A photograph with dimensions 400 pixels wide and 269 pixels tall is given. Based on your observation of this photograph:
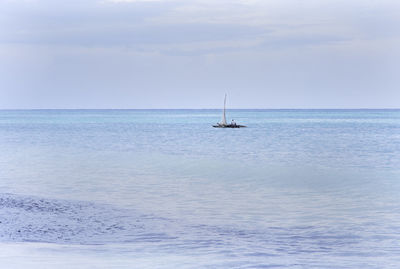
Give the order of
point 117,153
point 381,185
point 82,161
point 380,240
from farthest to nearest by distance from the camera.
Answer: point 117,153 → point 82,161 → point 381,185 → point 380,240

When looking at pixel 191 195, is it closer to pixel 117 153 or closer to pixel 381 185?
pixel 381 185

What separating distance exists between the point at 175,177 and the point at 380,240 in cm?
1148

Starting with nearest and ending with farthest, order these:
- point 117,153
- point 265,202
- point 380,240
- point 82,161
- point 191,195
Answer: point 380,240, point 265,202, point 191,195, point 82,161, point 117,153

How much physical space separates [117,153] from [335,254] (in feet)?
83.9

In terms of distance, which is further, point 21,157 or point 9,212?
point 21,157

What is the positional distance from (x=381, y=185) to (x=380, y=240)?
28.1 feet

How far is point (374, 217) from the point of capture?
12.8m

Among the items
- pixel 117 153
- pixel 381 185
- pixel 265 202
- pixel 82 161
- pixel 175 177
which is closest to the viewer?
pixel 265 202

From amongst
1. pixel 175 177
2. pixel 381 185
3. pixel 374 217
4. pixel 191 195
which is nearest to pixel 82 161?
pixel 175 177

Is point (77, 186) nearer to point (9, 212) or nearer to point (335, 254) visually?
point (9, 212)

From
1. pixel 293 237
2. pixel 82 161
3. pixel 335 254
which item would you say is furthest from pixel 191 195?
pixel 82 161

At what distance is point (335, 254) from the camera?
31.4ft

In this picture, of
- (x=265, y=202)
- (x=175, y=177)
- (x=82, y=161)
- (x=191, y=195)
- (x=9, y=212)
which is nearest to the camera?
(x=9, y=212)

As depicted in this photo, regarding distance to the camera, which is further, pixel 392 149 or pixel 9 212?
pixel 392 149
